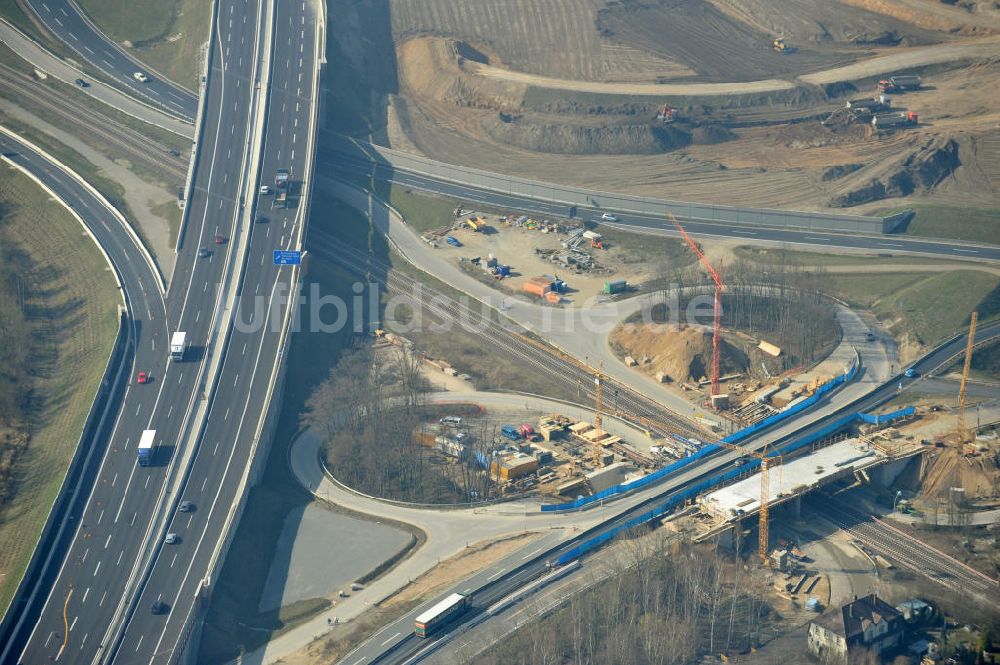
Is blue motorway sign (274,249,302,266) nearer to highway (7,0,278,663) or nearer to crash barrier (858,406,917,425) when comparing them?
highway (7,0,278,663)

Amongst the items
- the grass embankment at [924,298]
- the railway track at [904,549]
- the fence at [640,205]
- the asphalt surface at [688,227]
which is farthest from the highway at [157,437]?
the grass embankment at [924,298]

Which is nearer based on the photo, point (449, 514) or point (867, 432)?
point (449, 514)

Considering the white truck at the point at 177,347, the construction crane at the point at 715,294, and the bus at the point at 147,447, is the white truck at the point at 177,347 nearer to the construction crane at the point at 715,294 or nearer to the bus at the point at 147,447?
the bus at the point at 147,447

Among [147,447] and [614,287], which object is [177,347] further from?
[614,287]

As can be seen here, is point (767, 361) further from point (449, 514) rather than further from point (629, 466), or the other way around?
point (449, 514)

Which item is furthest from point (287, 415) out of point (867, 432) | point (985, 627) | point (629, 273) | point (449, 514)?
point (985, 627)

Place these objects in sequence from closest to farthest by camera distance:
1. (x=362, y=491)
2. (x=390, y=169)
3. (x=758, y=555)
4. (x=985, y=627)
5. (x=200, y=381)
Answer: (x=985, y=627)
(x=758, y=555)
(x=362, y=491)
(x=200, y=381)
(x=390, y=169)
